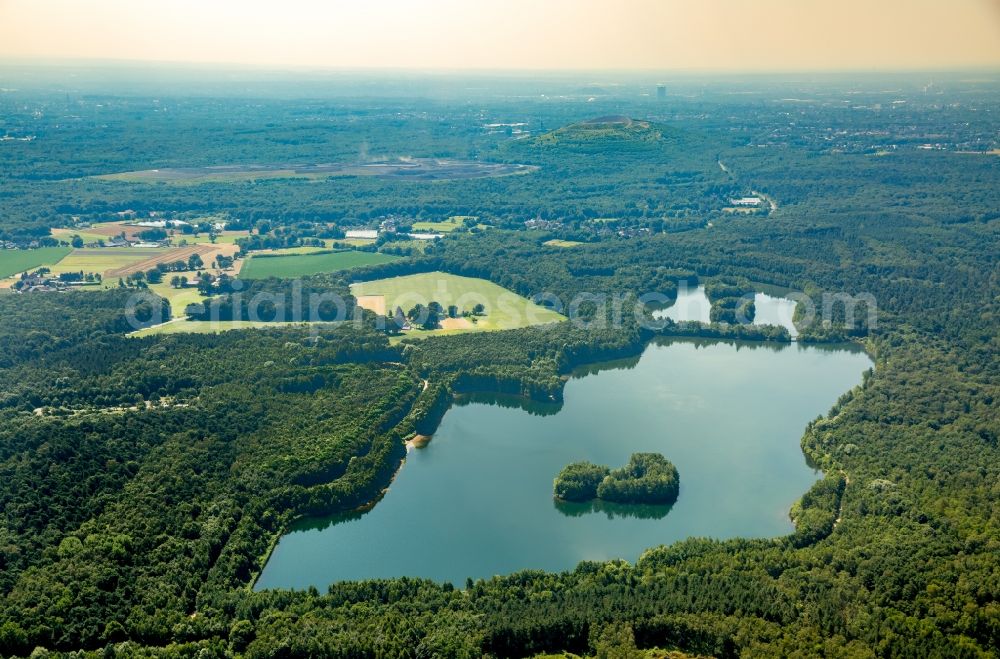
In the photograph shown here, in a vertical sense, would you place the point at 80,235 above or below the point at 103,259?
above

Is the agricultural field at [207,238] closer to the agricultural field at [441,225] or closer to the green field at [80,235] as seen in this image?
the green field at [80,235]

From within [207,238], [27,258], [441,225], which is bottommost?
[27,258]

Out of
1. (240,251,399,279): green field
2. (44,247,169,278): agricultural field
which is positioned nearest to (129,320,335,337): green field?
(240,251,399,279): green field

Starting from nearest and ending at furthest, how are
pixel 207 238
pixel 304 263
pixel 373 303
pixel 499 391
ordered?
pixel 499 391 → pixel 373 303 → pixel 304 263 → pixel 207 238

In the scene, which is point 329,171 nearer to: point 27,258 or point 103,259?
point 103,259

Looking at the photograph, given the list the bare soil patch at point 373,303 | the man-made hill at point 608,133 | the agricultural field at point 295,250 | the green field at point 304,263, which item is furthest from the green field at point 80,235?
the man-made hill at point 608,133

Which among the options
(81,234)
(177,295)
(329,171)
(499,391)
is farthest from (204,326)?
(329,171)

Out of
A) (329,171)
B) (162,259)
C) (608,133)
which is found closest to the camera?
(162,259)
